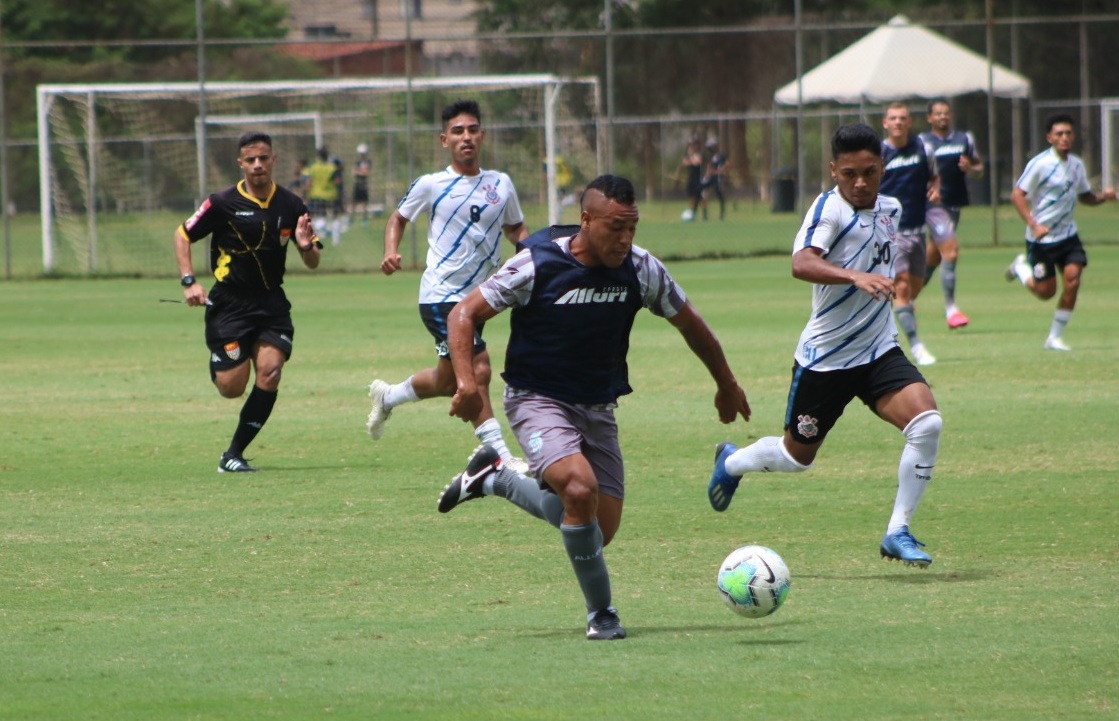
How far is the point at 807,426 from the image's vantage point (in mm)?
7945

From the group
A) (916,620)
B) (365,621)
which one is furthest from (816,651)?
(365,621)

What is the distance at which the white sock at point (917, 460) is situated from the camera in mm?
7512

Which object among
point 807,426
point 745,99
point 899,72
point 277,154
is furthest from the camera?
point 745,99

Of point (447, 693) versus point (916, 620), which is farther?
point (916, 620)

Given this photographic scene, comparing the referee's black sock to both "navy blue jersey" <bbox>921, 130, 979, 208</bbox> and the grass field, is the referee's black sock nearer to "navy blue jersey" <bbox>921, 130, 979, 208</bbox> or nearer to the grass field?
the grass field

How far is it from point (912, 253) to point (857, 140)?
8.40m

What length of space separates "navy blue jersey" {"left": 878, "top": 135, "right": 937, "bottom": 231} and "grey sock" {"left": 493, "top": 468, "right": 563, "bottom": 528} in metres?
9.36

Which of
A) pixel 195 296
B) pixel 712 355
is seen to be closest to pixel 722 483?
pixel 712 355

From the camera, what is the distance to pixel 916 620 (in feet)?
20.7

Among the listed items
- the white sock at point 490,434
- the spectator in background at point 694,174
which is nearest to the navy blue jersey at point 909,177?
the white sock at point 490,434

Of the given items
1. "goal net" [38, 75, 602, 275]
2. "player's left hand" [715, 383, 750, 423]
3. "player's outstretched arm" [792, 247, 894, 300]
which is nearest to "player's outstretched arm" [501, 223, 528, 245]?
"player's outstretched arm" [792, 247, 894, 300]

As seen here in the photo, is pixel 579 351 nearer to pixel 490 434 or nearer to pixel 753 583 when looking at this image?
pixel 753 583

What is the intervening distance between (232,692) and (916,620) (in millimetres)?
2521

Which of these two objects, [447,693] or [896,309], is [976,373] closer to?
[896,309]
